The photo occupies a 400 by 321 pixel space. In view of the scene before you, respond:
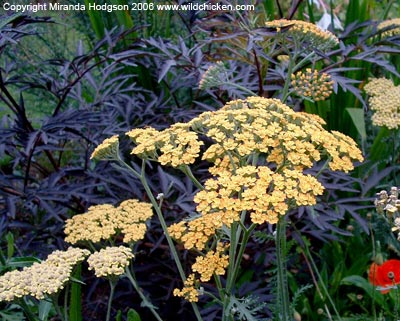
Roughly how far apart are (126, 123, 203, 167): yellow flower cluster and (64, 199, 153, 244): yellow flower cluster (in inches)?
8.7

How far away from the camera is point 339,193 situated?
2.63 metres

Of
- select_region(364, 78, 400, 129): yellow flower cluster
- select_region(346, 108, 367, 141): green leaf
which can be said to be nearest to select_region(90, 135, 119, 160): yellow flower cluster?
select_region(364, 78, 400, 129): yellow flower cluster

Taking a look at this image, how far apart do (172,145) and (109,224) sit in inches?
13.6

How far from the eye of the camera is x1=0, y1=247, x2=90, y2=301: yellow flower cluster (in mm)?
1273

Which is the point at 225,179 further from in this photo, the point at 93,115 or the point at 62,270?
the point at 93,115

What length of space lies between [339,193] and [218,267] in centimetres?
138

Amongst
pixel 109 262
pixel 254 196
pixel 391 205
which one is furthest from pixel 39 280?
pixel 391 205

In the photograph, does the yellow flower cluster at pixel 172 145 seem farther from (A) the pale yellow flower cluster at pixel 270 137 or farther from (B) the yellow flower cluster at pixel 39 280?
(B) the yellow flower cluster at pixel 39 280

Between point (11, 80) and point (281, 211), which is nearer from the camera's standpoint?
point (281, 211)

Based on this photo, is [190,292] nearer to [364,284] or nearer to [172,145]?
[172,145]

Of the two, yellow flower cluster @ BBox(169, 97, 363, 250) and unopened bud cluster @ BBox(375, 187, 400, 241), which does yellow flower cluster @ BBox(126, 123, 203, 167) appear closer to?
yellow flower cluster @ BBox(169, 97, 363, 250)

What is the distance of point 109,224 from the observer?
160cm

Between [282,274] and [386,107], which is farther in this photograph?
[386,107]

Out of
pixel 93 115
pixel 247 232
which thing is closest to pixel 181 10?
pixel 93 115
